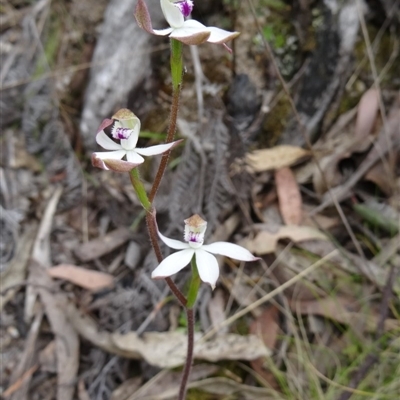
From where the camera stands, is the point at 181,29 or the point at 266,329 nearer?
the point at 181,29

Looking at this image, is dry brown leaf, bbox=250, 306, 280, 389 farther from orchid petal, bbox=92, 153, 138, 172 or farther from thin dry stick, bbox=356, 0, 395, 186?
orchid petal, bbox=92, 153, 138, 172

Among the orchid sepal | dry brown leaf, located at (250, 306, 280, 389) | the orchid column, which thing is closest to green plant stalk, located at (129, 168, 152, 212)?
the orchid column

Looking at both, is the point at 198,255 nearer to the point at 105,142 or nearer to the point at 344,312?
the point at 105,142

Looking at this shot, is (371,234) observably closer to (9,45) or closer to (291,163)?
(291,163)

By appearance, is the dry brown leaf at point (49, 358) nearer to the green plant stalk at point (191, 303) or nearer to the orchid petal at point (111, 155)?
the green plant stalk at point (191, 303)

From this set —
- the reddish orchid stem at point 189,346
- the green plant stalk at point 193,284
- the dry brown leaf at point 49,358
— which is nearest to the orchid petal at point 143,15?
the green plant stalk at point 193,284

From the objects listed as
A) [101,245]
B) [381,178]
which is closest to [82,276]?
[101,245]
